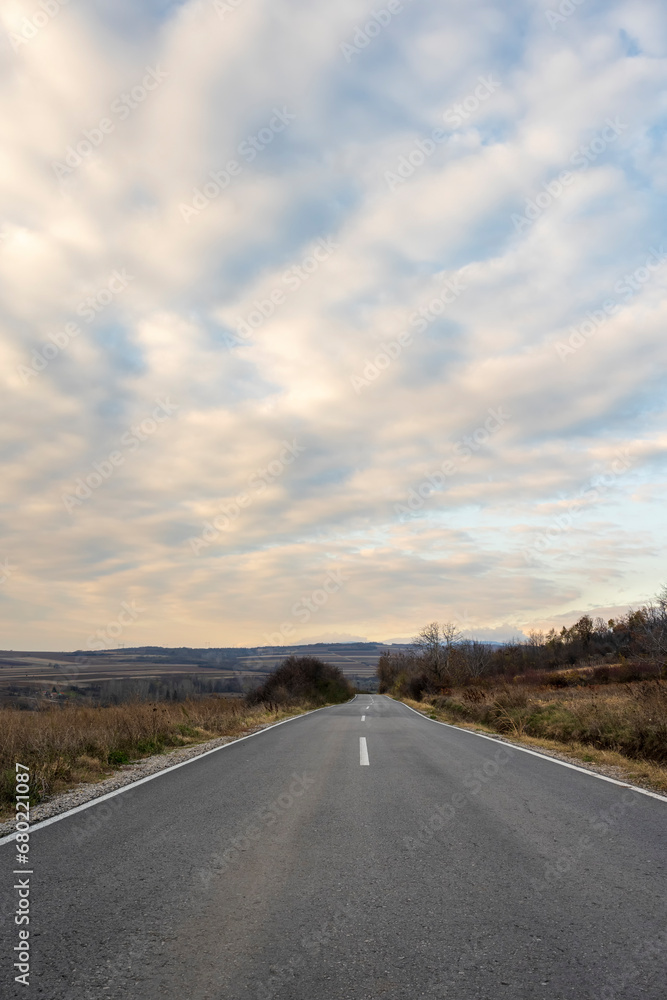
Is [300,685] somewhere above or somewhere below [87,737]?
below

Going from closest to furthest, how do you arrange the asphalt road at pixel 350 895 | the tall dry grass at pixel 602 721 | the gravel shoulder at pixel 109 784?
the asphalt road at pixel 350 895 → the gravel shoulder at pixel 109 784 → the tall dry grass at pixel 602 721

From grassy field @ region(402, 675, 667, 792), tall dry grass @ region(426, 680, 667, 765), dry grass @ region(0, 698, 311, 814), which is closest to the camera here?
dry grass @ region(0, 698, 311, 814)

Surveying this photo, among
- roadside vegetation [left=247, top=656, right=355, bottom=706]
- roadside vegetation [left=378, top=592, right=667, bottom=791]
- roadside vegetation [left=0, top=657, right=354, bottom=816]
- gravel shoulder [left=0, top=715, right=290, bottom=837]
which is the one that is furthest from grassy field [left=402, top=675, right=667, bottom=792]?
roadside vegetation [left=247, top=656, right=355, bottom=706]

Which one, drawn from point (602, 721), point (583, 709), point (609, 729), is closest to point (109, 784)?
point (609, 729)

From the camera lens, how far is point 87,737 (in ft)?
36.3

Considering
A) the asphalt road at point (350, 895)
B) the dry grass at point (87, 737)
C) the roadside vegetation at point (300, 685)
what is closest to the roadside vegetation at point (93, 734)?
the dry grass at point (87, 737)

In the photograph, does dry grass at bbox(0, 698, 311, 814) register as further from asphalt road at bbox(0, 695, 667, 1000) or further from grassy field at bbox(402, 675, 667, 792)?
grassy field at bbox(402, 675, 667, 792)

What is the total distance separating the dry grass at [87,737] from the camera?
8477 millimetres

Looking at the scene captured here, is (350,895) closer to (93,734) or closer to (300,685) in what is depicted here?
(93,734)

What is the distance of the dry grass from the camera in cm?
848

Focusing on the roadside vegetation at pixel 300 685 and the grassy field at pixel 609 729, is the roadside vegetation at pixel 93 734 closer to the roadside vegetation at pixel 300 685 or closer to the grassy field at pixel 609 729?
the grassy field at pixel 609 729

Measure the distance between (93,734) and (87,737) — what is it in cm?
22

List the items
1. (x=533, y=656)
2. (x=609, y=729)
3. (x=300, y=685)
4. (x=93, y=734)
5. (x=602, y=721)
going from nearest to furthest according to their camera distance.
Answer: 1. (x=93, y=734)
2. (x=609, y=729)
3. (x=602, y=721)
4. (x=300, y=685)
5. (x=533, y=656)

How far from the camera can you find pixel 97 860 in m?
4.94
